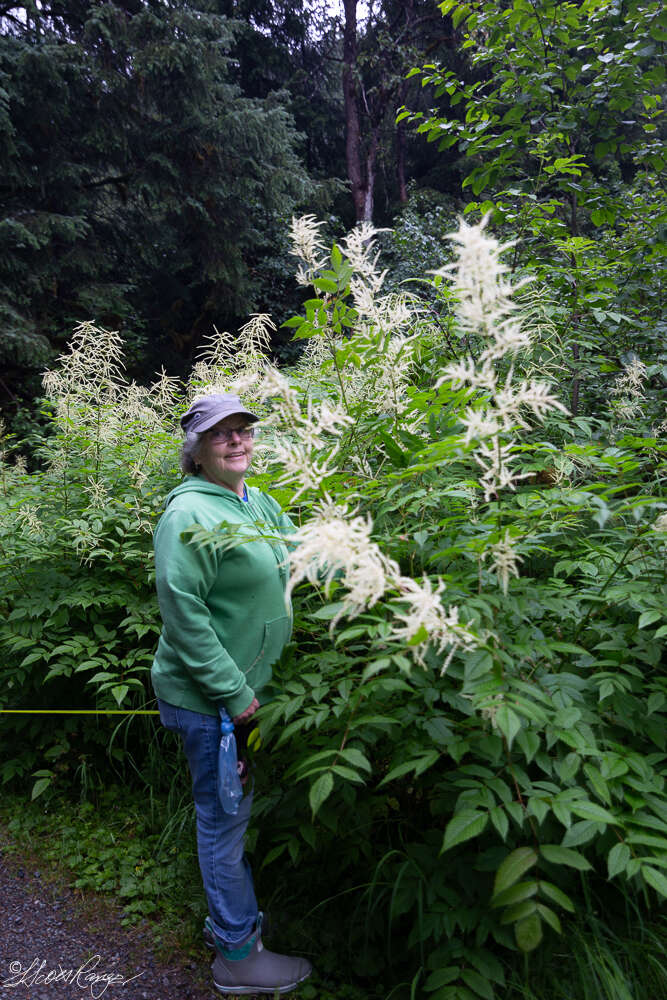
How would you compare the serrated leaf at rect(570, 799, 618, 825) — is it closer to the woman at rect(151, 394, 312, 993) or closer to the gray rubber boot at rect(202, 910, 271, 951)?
the woman at rect(151, 394, 312, 993)

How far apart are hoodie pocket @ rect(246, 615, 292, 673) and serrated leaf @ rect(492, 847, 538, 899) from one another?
1.04 m

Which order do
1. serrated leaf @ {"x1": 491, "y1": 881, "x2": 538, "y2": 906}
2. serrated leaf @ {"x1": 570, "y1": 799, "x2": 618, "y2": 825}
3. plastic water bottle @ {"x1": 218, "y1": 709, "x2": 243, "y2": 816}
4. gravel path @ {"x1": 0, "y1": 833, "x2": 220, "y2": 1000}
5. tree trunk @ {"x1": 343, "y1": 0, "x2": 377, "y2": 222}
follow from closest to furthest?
serrated leaf @ {"x1": 570, "y1": 799, "x2": 618, "y2": 825} < serrated leaf @ {"x1": 491, "y1": 881, "x2": 538, "y2": 906} < plastic water bottle @ {"x1": 218, "y1": 709, "x2": 243, "y2": 816} < gravel path @ {"x1": 0, "y1": 833, "x2": 220, "y2": 1000} < tree trunk @ {"x1": 343, "y1": 0, "x2": 377, "y2": 222}

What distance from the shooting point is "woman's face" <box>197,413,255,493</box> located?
2.49 metres

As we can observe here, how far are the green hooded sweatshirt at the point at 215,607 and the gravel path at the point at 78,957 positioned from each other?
3.89 ft

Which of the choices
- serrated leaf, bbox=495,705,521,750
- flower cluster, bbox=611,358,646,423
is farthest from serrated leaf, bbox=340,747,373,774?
flower cluster, bbox=611,358,646,423

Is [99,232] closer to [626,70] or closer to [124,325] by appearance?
[124,325]

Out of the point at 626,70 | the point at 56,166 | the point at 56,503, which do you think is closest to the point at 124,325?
the point at 56,166

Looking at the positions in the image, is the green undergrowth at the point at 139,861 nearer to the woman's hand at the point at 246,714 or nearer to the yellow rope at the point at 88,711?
the yellow rope at the point at 88,711

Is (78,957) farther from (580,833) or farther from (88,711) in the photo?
(580,833)

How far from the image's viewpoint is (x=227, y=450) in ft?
8.21

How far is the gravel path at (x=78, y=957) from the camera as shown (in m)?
2.60

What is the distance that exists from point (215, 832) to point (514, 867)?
3.80ft

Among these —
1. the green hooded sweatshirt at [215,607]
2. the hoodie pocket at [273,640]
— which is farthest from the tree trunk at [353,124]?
the hoodie pocket at [273,640]

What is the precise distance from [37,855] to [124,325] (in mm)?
11495
